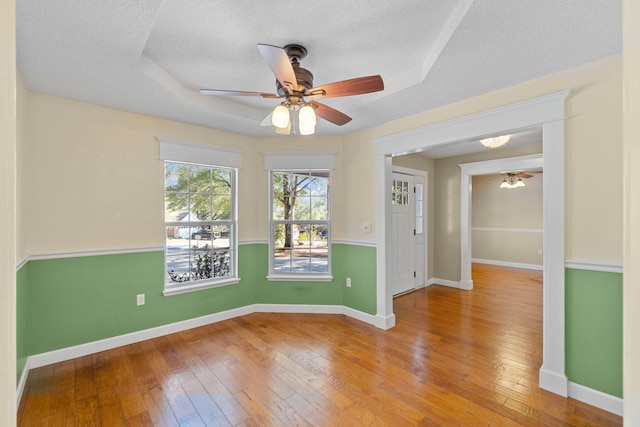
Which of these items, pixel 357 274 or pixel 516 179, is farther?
pixel 516 179

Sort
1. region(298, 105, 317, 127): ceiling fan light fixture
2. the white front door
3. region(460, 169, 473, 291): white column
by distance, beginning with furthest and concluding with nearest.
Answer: region(460, 169, 473, 291): white column → the white front door → region(298, 105, 317, 127): ceiling fan light fixture

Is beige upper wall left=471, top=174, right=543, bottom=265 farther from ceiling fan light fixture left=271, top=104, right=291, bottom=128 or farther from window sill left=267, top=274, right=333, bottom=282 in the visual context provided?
ceiling fan light fixture left=271, top=104, right=291, bottom=128

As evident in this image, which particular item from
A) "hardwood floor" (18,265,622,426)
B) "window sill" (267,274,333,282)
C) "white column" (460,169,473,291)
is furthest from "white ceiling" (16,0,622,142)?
"white column" (460,169,473,291)

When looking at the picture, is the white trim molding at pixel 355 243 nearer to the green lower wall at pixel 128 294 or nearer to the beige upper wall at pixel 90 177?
the green lower wall at pixel 128 294

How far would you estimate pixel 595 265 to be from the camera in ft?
7.11

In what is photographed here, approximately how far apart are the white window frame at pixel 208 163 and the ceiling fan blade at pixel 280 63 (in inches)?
76.7

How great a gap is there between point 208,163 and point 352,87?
2.27 meters

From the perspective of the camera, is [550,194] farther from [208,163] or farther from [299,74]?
[208,163]

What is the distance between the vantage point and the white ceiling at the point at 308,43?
1.70 metres

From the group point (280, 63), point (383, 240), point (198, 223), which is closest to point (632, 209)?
point (280, 63)

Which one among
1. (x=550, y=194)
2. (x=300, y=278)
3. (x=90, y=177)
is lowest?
(x=300, y=278)

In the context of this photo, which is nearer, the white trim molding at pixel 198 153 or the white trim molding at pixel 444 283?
the white trim molding at pixel 198 153

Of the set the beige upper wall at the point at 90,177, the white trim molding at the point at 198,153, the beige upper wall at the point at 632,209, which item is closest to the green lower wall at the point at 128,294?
the beige upper wall at the point at 90,177

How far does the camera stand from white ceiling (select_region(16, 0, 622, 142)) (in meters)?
1.70
